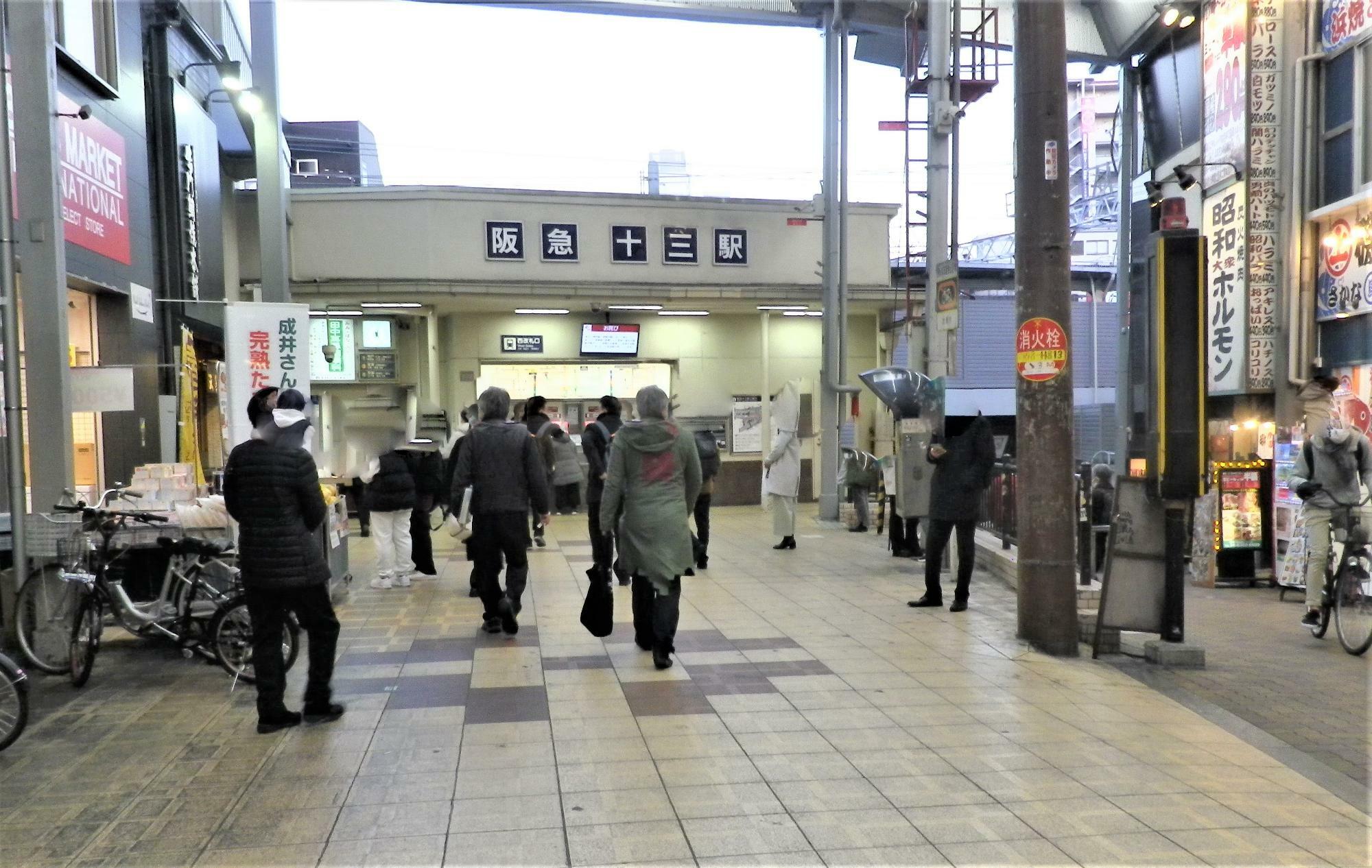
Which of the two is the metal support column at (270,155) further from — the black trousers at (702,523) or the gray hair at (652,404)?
the gray hair at (652,404)

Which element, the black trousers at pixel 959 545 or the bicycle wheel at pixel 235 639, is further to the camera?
the black trousers at pixel 959 545

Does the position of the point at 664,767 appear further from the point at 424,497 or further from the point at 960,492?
the point at 424,497

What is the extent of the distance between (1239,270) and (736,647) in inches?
304

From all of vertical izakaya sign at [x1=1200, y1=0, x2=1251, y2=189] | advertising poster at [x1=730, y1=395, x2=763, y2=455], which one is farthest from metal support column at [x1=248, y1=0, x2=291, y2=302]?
vertical izakaya sign at [x1=1200, y1=0, x2=1251, y2=189]

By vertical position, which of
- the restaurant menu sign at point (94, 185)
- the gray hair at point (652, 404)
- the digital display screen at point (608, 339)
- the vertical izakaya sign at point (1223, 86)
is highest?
the vertical izakaya sign at point (1223, 86)

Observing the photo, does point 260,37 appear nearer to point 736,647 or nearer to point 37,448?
point 37,448

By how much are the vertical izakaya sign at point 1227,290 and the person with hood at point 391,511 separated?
8321 mm

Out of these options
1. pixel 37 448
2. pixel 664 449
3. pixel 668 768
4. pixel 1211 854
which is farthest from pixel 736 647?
pixel 37 448

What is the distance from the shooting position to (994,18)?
14320mm

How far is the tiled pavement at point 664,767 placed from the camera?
4.02 meters

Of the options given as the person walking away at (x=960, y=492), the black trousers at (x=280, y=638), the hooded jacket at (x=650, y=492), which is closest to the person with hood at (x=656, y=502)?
the hooded jacket at (x=650, y=492)

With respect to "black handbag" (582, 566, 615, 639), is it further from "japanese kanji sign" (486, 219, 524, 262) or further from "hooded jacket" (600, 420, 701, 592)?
"japanese kanji sign" (486, 219, 524, 262)

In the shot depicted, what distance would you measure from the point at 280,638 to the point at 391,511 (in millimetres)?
4758

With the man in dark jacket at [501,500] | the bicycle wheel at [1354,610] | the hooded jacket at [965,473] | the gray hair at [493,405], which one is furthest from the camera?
the hooded jacket at [965,473]
